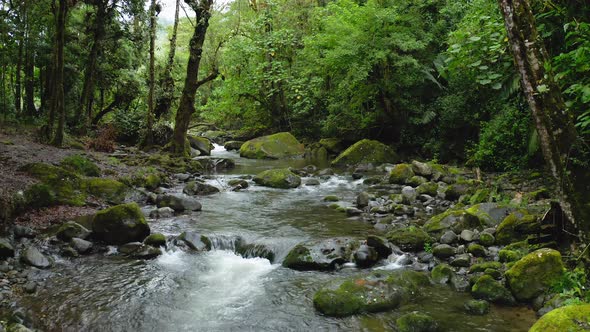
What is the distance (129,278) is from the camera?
21.4ft

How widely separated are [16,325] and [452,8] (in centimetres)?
1960

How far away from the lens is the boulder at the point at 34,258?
21.5 feet

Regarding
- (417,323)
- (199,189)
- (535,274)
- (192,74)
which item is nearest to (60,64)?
(192,74)

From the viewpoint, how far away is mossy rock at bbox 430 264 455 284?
627 centimetres

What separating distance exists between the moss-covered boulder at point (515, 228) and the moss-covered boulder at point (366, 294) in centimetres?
201

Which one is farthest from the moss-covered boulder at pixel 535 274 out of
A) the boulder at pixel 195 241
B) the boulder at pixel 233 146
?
the boulder at pixel 233 146

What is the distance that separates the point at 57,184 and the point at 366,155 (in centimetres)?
1322

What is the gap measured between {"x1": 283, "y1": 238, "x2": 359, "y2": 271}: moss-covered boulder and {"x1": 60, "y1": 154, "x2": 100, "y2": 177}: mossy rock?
23.5 feet

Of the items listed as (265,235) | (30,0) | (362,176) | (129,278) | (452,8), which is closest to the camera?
(129,278)

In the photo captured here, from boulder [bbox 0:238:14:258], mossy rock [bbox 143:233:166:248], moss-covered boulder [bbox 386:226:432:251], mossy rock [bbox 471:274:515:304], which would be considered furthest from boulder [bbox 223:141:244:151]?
mossy rock [bbox 471:274:515:304]

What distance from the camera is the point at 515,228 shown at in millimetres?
7141

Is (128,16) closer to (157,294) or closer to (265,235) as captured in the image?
(265,235)

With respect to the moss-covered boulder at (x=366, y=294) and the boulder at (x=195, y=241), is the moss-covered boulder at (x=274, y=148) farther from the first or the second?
the moss-covered boulder at (x=366, y=294)

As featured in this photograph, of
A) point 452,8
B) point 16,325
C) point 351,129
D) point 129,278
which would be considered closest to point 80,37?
point 351,129
